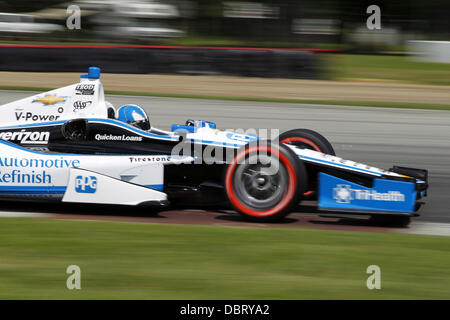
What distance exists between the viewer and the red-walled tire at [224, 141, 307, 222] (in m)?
5.50

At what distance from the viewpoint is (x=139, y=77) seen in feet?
51.6

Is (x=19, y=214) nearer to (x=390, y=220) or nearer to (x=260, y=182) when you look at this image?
(x=260, y=182)

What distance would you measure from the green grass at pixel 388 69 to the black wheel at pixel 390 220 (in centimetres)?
1209

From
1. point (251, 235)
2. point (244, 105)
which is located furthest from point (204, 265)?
point (244, 105)

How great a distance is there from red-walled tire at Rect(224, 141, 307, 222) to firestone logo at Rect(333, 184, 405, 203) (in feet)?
1.06

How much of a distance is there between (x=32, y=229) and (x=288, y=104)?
873 cm

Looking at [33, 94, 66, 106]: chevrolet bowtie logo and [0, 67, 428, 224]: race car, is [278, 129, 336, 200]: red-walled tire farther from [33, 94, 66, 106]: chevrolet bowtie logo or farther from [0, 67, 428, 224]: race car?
[33, 94, 66, 106]: chevrolet bowtie logo

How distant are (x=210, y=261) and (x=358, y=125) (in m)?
7.27

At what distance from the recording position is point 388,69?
→ 70.8 ft

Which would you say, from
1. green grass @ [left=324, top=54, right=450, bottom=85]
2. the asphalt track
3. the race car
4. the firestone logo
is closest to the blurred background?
green grass @ [left=324, top=54, right=450, bottom=85]

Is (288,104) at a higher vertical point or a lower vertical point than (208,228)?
higher

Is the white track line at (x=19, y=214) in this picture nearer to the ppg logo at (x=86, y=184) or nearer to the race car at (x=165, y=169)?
the race car at (x=165, y=169)

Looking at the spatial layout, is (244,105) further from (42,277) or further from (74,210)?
(42,277)
